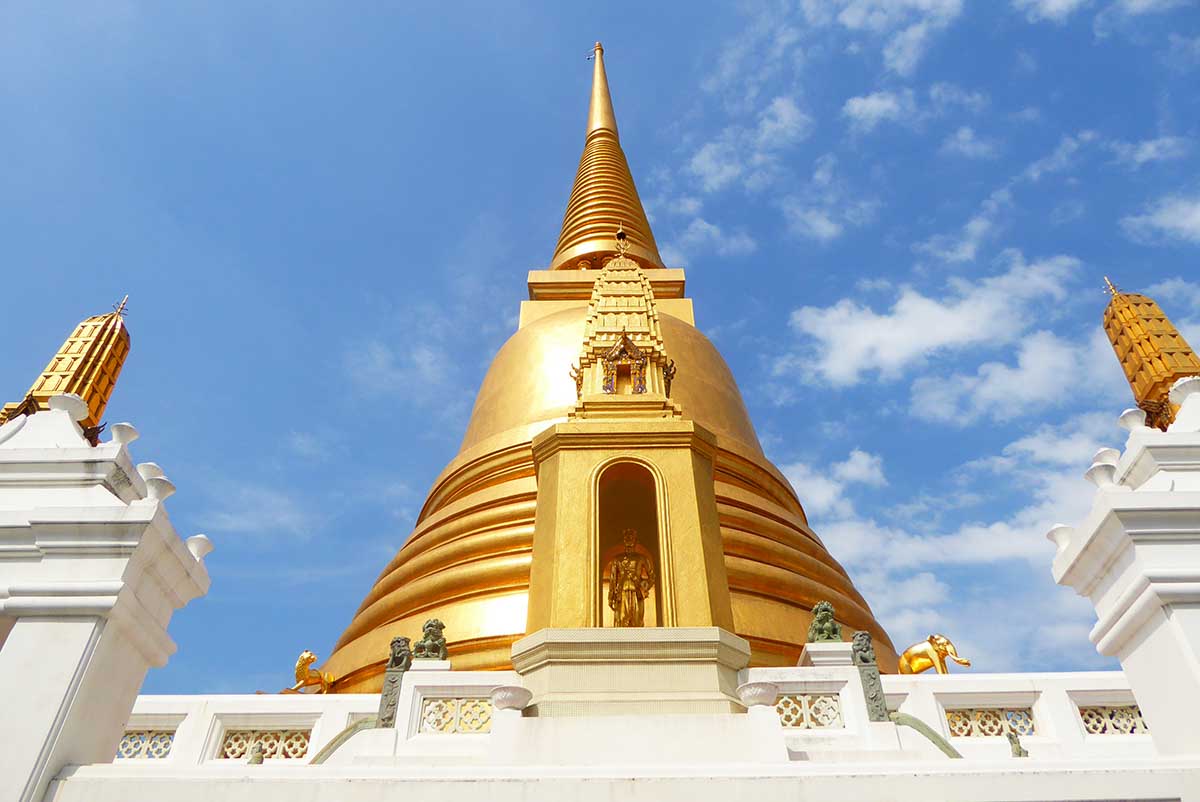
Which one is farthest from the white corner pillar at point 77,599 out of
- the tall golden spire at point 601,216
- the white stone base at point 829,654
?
the tall golden spire at point 601,216

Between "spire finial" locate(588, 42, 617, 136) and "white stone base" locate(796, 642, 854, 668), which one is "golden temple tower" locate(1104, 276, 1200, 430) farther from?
"spire finial" locate(588, 42, 617, 136)

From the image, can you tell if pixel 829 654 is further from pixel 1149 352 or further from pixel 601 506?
pixel 1149 352

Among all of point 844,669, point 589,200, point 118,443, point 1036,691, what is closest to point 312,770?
point 118,443

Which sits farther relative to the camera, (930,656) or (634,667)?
(930,656)

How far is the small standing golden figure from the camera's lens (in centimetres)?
766

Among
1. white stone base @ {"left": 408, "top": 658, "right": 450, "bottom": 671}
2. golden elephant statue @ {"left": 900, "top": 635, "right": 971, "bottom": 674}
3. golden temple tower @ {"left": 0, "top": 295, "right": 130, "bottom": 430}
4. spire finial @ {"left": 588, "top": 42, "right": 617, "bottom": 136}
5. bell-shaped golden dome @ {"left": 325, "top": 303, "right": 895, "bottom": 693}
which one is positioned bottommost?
white stone base @ {"left": 408, "top": 658, "right": 450, "bottom": 671}

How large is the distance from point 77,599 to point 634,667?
3503 mm

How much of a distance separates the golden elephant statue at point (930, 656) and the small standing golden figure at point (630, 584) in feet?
10.5

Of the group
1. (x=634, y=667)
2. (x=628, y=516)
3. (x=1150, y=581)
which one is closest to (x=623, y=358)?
(x=628, y=516)

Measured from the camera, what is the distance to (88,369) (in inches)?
271

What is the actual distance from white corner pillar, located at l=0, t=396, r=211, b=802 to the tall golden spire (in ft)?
54.3

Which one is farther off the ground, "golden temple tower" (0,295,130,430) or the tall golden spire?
the tall golden spire

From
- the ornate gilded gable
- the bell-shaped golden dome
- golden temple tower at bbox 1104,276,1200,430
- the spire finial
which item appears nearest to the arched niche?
the ornate gilded gable

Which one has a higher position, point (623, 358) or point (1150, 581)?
point (623, 358)
